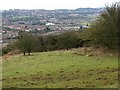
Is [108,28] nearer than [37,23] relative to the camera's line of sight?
Yes

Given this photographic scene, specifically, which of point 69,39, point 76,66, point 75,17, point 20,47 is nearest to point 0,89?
point 76,66

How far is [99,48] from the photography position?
102ft

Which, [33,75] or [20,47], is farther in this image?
[20,47]

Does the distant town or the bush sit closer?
the bush

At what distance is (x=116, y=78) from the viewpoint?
15.5 metres

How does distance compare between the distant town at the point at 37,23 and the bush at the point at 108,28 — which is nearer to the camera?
the bush at the point at 108,28

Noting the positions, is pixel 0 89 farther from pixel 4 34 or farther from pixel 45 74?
pixel 4 34

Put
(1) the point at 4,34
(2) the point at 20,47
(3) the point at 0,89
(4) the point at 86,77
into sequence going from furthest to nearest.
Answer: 1. (1) the point at 4,34
2. (2) the point at 20,47
3. (4) the point at 86,77
4. (3) the point at 0,89

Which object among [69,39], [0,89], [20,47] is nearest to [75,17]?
[69,39]

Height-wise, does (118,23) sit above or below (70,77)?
above

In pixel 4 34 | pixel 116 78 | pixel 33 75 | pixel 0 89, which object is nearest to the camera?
pixel 0 89

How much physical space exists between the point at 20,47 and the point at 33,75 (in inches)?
626

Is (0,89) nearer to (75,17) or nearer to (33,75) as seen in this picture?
(33,75)

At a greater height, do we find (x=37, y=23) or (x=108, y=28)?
(x=108, y=28)
